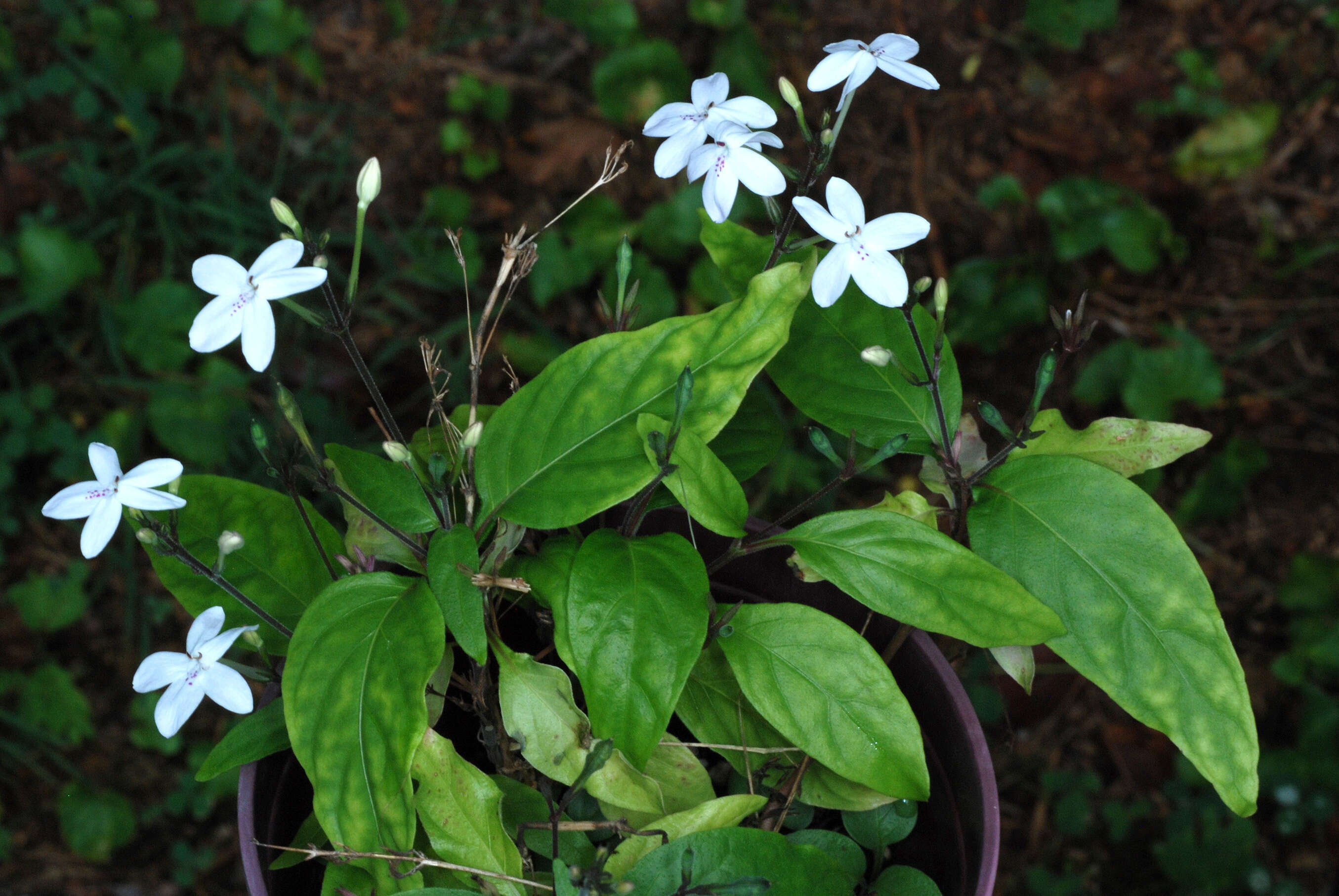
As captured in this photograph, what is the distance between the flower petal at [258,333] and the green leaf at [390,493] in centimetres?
15

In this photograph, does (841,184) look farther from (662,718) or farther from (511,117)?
(511,117)

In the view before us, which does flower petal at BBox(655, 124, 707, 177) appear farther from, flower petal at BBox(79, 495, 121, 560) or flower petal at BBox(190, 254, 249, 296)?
flower petal at BBox(79, 495, 121, 560)

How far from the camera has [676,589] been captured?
0.65 m

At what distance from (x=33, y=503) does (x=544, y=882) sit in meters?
1.41

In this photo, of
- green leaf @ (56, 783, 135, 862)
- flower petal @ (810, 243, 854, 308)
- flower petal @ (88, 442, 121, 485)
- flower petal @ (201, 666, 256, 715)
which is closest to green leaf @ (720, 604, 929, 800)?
flower petal @ (810, 243, 854, 308)

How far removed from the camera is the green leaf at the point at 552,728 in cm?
71

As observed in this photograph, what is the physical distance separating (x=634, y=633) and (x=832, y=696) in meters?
0.14

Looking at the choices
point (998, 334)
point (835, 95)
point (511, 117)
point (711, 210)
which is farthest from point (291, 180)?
point (711, 210)

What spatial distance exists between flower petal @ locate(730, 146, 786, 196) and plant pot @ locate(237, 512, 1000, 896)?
28 centimetres

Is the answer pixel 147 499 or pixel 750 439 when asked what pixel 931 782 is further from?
pixel 147 499

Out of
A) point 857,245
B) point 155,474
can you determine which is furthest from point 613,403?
point 155,474

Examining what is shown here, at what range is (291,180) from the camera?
1861 millimetres

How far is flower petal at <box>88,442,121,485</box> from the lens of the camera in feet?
2.12

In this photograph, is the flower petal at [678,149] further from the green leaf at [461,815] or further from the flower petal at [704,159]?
the green leaf at [461,815]
